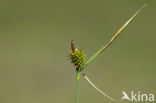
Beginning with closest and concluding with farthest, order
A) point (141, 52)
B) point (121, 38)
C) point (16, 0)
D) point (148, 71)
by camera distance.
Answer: point (148, 71) < point (141, 52) < point (121, 38) < point (16, 0)

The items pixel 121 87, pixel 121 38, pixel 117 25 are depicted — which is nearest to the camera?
pixel 121 87

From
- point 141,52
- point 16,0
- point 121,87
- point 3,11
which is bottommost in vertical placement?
point 121,87

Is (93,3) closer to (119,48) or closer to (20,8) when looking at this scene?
(20,8)

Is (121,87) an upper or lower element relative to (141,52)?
Result: lower

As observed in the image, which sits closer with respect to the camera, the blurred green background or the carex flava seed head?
the carex flava seed head

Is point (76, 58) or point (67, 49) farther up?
point (67, 49)

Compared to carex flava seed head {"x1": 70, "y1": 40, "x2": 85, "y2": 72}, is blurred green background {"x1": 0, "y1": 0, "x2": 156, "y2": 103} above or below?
above

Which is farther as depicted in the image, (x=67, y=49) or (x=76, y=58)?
(x=67, y=49)

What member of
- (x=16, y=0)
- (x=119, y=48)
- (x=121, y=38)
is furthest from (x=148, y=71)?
(x=16, y=0)
